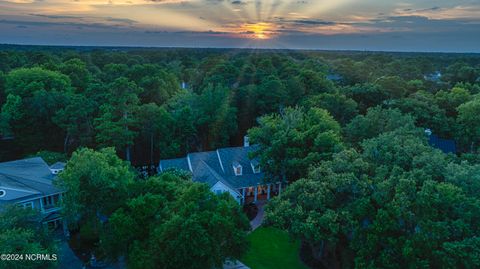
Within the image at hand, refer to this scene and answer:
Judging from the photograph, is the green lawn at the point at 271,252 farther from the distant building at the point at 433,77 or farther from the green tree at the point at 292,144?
the distant building at the point at 433,77

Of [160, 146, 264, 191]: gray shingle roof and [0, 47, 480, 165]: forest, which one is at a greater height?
[0, 47, 480, 165]: forest

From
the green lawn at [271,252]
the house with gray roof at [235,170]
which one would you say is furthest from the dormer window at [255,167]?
the green lawn at [271,252]

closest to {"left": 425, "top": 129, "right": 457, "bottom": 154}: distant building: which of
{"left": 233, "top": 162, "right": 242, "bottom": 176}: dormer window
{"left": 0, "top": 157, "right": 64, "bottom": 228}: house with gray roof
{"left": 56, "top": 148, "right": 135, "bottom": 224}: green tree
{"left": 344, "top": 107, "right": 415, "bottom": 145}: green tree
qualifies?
{"left": 344, "top": 107, "right": 415, "bottom": 145}: green tree

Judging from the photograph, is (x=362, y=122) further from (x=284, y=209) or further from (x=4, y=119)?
(x=4, y=119)

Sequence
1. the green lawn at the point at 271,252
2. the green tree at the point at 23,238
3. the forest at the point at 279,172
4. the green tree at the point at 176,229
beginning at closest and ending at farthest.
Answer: the green tree at the point at 23,238 → the green tree at the point at 176,229 → the forest at the point at 279,172 → the green lawn at the point at 271,252

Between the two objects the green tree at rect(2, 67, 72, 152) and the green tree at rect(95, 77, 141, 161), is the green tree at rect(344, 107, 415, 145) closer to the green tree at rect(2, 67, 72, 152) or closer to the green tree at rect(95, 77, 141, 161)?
the green tree at rect(95, 77, 141, 161)
